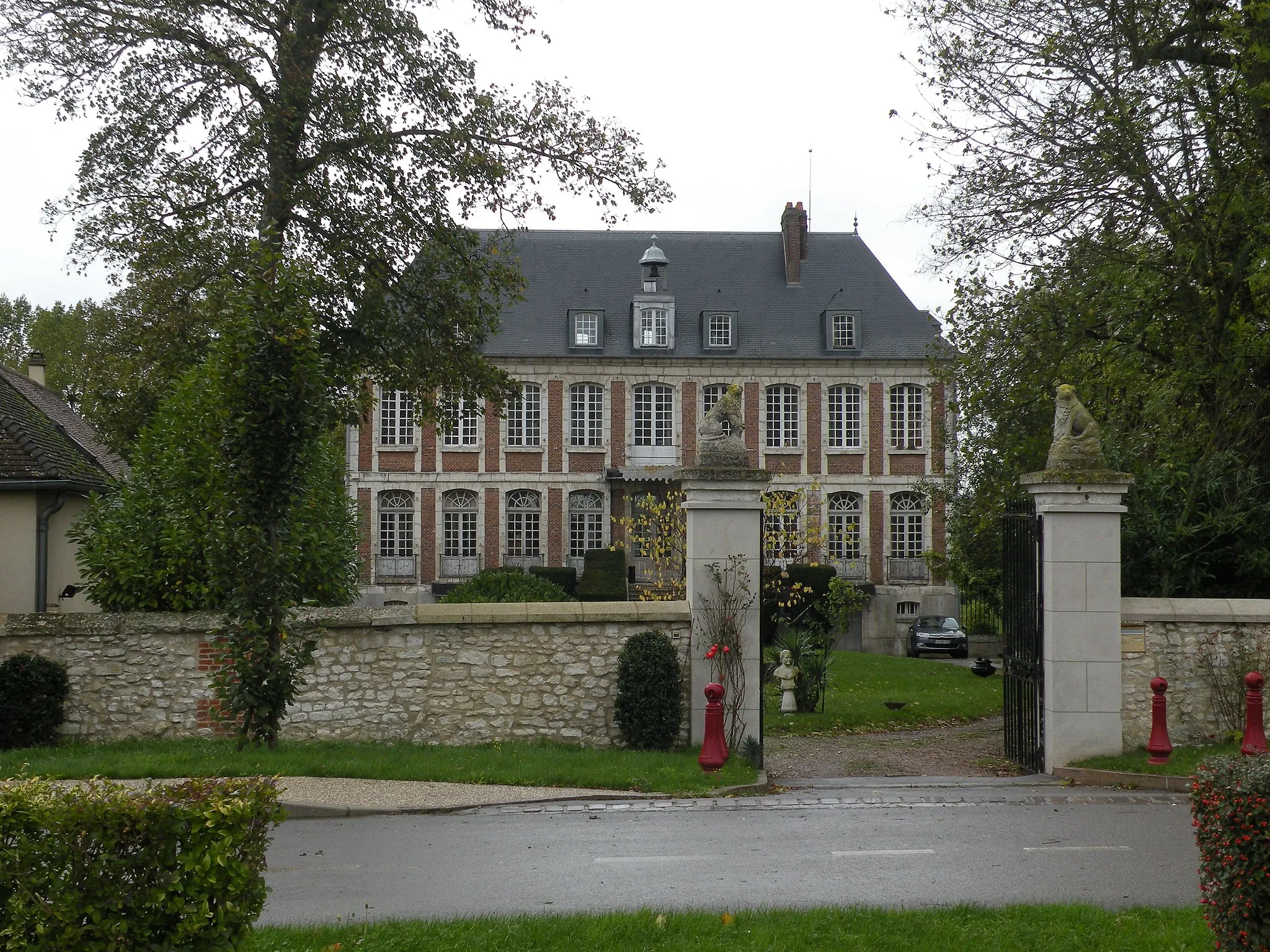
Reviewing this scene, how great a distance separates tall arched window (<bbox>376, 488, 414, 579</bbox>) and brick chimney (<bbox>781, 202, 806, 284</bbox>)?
53.0ft

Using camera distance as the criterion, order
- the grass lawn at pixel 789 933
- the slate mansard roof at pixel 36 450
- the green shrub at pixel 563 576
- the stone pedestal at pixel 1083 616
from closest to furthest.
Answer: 1. the grass lawn at pixel 789 933
2. the stone pedestal at pixel 1083 616
3. the slate mansard roof at pixel 36 450
4. the green shrub at pixel 563 576

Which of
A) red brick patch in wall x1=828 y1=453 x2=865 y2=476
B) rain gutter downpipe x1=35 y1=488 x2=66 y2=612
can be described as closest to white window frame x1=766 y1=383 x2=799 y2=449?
red brick patch in wall x1=828 y1=453 x2=865 y2=476

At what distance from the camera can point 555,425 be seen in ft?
136

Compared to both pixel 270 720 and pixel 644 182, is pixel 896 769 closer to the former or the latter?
pixel 270 720

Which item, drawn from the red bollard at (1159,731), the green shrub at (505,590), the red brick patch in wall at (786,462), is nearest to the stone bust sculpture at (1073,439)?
the red bollard at (1159,731)

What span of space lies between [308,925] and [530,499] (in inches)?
1422

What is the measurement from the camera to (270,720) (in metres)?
11.1

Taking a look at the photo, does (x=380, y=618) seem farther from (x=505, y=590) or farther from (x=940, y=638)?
(x=940, y=638)

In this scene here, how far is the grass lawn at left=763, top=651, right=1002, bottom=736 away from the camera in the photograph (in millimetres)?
16781

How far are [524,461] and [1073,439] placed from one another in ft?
102

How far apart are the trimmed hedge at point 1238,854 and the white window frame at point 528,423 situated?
37164mm

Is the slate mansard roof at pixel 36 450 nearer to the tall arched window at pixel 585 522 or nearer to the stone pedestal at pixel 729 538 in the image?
the stone pedestal at pixel 729 538

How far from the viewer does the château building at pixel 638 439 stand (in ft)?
135

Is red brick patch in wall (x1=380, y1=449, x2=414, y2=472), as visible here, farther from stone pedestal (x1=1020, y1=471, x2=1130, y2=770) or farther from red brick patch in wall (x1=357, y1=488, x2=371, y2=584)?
stone pedestal (x1=1020, y1=471, x2=1130, y2=770)
